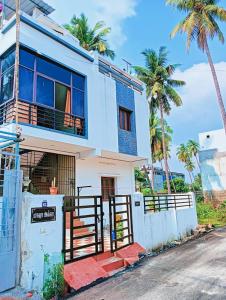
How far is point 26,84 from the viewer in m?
8.77

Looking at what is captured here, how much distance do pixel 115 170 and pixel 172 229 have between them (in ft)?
14.5

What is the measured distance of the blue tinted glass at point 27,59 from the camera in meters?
8.74

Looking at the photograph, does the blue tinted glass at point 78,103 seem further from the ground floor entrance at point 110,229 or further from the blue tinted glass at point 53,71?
the ground floor entrance at point 110,229

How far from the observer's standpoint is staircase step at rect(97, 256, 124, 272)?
250 inches

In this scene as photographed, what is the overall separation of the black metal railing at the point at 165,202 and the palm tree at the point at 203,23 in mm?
6275

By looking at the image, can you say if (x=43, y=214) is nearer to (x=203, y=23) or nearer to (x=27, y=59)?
(x=27, y=59)

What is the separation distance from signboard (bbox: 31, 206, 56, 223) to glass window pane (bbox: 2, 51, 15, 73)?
5.91 meters

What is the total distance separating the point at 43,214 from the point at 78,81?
7.08m

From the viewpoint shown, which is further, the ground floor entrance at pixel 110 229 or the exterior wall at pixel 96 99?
the exterior wall at pixel 96 99

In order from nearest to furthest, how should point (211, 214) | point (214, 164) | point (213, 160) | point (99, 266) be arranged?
point (99, 266), point (211, 214), point (214, 164), point (213, 160)

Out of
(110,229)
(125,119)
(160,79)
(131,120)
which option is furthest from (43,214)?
(160,79)

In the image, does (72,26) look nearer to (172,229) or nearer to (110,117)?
(110,117)

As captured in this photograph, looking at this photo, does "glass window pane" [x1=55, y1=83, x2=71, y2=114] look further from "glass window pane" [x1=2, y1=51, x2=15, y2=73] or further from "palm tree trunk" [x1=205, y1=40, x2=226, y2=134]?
"palm tree trunk" [x1=205, y1=40, x2=226, y2=134]

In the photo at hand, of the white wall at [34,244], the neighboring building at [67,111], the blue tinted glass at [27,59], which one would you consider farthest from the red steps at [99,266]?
the blue tinted glass at [27,59]
